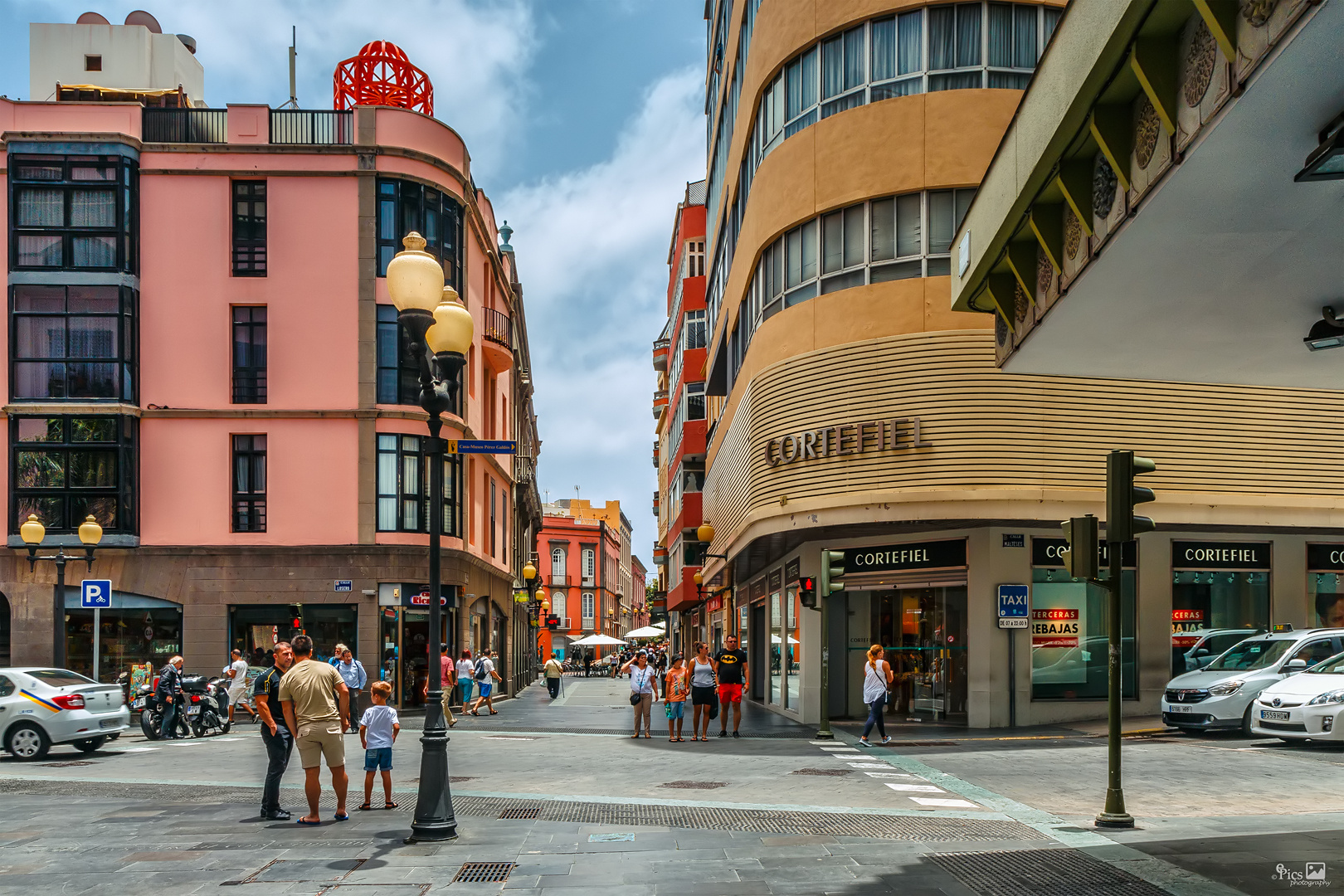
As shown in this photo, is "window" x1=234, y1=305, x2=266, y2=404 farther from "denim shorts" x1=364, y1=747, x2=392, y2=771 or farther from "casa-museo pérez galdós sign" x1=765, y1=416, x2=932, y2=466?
"denim shorts" x1=364, y1=747, x2=392, y2=771

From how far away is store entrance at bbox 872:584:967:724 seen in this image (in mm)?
22875

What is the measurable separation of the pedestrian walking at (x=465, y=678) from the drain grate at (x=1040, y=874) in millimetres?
21506

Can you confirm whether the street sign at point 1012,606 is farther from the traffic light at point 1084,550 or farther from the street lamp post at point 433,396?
the street lamp post at point 433,396

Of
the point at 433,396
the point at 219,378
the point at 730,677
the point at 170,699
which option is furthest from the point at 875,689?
the point at 219,378

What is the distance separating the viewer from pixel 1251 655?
2017 cm

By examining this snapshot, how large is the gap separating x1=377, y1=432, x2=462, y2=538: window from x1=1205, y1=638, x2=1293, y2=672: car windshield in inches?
756

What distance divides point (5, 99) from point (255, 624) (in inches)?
590

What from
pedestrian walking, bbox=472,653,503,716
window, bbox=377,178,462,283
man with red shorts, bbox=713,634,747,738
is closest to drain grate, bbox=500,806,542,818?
man with red shorts, bbox=713,634,747,738

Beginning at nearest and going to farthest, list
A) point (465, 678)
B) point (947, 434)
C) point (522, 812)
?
point (522, 812) → point (947, 434) → point (465, 678)

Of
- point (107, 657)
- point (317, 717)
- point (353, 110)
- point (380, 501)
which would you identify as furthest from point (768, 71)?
point (107, 657)

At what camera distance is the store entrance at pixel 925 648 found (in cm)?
2288

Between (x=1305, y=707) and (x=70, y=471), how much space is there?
2820 centimetres

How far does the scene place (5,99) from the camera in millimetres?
31359

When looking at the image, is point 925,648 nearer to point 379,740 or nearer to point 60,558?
point 379,740
